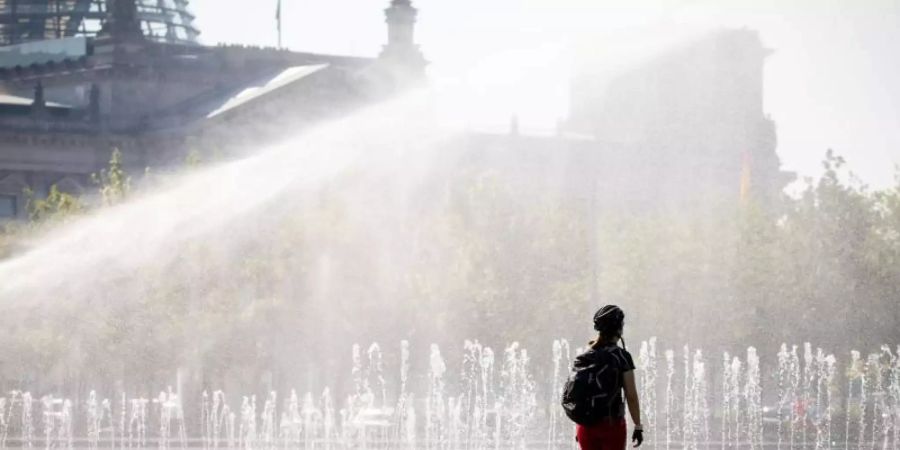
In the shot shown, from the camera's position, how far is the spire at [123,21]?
Result: 118 meters

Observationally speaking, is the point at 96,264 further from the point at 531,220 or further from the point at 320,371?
the point at 531,220

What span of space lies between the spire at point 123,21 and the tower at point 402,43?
13.3m

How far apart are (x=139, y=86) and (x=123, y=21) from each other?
138 inches

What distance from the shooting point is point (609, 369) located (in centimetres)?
1523

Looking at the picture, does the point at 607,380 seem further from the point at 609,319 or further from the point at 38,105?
the point at 38,105

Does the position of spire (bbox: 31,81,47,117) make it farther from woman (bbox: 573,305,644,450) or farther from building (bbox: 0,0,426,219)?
woman (bbox: 573,305,644,450)

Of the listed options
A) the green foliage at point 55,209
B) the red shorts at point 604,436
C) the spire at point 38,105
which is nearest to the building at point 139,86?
the spire at point 38,105

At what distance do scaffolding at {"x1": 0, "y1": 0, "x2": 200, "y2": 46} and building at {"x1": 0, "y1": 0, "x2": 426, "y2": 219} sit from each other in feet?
0.26

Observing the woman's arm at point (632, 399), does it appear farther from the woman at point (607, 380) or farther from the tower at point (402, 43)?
the tower at point (402, 43)

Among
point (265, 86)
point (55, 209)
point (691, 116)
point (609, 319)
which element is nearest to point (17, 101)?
point (265, 86)

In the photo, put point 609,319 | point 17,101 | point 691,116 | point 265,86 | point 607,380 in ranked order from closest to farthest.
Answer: point 609,319
point 607,380
point 17,101
point 265,86
point 691,116

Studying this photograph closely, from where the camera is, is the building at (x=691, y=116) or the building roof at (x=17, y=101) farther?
the building at (x=691, y=116)

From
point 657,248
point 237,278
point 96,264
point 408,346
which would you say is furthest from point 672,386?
point 96,264

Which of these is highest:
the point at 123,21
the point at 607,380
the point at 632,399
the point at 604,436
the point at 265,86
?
the point at 123,21
